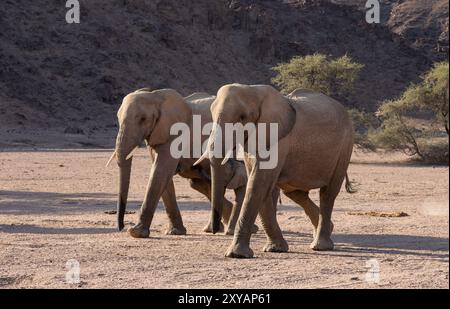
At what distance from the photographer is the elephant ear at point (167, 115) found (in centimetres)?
1202

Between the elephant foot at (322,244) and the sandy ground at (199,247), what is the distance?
0.11 meters

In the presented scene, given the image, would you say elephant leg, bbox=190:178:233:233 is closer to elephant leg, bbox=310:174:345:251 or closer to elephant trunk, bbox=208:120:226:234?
elephant trunk, bbox=208:120:226:234

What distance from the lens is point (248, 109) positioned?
9.99 meters

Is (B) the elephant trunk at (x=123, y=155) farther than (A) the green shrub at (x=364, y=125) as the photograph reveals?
No

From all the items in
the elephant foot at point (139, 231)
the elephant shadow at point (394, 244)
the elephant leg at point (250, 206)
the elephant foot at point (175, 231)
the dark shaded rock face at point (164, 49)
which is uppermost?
the elephant leg at point (250, 206)

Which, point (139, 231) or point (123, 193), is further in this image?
point (123, 193)

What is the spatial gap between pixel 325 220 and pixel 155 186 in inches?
82.2

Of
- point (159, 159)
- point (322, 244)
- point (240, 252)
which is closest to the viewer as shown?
point (240, 252)

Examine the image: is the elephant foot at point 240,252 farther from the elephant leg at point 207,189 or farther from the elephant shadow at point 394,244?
the elephant leg at point 207,189

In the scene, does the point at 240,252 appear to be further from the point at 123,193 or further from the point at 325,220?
the point at 123,193

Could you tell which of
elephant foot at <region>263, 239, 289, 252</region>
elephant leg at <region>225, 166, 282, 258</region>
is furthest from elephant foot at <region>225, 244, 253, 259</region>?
elephant foot at <region>263, 239, 289, 252</region>

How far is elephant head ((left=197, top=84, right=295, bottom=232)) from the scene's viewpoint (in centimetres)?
990

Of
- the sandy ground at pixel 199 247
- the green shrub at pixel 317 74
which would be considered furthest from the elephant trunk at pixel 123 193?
the green shrub at pixel 317 74

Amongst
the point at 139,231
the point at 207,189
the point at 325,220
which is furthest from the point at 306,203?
the point at 139,231
